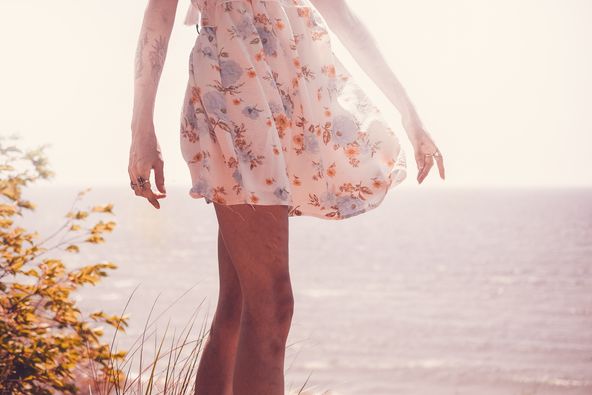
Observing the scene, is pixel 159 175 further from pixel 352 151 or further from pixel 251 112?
pixel 352 151

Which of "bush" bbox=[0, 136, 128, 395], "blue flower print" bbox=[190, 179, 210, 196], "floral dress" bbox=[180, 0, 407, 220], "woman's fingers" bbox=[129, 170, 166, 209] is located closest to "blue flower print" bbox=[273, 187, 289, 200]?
"floral dress" bbox=[180, 0, 407, 220]

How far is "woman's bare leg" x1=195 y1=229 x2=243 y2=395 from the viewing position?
1.84 m

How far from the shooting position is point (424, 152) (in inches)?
77.9

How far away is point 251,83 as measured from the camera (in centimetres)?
173

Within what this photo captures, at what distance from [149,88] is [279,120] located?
0.33 m

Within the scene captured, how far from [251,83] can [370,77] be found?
0.47 metres

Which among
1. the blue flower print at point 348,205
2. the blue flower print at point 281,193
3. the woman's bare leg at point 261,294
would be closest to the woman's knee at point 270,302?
the woman's bare leg at point 261,294

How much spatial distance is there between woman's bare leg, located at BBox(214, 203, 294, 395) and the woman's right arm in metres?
0.21

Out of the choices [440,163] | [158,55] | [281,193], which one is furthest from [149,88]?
[440,163]

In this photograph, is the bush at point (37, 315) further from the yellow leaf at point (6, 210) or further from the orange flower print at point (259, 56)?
the orange flower print at point (259, 56)

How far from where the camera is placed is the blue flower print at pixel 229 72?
173 cm

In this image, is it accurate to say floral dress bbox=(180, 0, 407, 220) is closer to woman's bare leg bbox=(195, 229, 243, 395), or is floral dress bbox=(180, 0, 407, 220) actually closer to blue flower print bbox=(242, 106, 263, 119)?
blue flower print bbox=(242, 106, 263, 119)

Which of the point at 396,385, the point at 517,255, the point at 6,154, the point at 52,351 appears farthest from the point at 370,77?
the point at 517,255

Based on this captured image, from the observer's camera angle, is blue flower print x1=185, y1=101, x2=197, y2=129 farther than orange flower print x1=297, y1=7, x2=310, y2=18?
No
